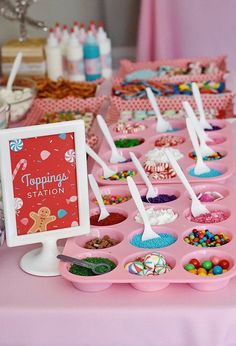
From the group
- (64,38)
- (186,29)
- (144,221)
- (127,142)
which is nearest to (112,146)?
(127,142)

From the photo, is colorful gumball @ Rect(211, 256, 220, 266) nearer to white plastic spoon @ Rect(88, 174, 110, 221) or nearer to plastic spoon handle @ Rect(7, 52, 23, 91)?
white plastic spoon @ Rect(88, 174, 110, 221)

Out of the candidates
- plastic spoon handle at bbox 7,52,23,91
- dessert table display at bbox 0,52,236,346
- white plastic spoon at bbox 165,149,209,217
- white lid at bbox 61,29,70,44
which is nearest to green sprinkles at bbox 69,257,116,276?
dessert table display at bbox 0,52,236,346

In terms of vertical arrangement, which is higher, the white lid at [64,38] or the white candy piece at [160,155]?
the white lid at [64,38]

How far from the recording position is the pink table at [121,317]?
1049mm

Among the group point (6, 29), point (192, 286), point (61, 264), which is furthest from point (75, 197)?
point (6, 29)

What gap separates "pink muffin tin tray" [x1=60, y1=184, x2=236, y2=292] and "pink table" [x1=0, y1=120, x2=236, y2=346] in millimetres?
22

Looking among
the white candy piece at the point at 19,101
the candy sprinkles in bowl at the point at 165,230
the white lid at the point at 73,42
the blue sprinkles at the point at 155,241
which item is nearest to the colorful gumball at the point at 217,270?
the candy sprinkles in bowl at the point at 165,230

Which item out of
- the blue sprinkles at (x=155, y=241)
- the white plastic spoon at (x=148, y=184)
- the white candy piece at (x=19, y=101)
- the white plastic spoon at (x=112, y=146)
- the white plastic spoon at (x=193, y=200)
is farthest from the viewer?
the white candy piece at (x=19, y=101)

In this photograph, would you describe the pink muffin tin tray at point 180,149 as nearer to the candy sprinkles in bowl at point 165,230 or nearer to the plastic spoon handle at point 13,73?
the candy sprinkles in bowl at point 165,230

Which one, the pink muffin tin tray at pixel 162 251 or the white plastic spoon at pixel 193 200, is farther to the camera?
the white plastic spoon at pixel 193 200

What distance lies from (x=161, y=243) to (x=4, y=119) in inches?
17.8

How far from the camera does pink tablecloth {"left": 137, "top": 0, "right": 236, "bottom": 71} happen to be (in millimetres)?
2922

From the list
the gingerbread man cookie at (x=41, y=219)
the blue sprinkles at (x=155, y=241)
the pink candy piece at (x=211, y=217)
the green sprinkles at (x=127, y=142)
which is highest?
the gingerbread man cookie at (x=41, y=219)

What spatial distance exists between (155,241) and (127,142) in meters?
0.55
